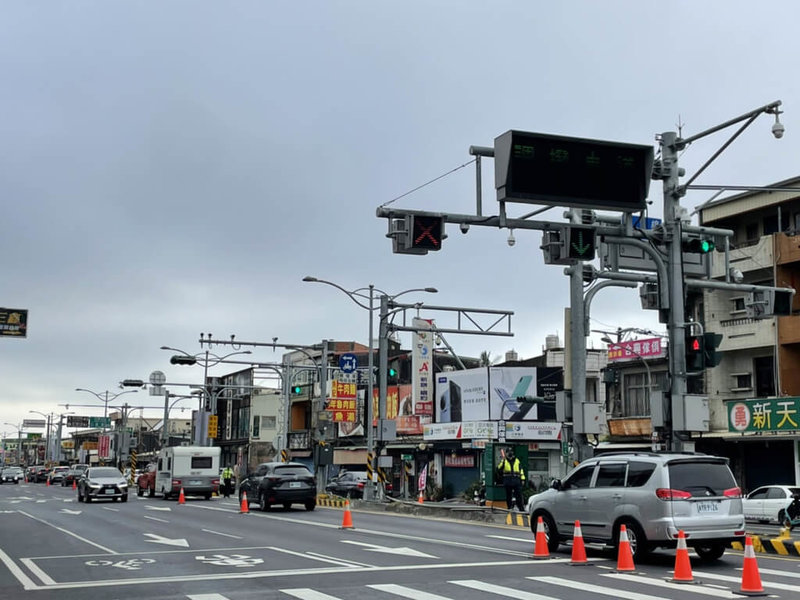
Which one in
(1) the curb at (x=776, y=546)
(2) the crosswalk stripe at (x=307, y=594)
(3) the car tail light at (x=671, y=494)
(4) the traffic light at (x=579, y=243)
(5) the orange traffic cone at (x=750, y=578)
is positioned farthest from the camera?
→ (4) the traffic light at (x=579, y=243)

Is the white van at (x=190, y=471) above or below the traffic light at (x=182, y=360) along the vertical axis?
below

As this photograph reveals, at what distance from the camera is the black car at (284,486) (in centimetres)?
3158

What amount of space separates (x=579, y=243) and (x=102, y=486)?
28430 millimetres

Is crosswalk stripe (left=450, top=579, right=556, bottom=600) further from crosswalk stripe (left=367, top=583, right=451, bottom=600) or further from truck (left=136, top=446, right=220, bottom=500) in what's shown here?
truck (left=136, top=446, right=220, bottom=500)

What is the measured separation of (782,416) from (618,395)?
35.3 ft

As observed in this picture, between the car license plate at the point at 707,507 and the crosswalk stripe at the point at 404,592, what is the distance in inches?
207

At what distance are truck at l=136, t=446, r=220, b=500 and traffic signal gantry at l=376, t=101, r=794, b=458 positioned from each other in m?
26.1

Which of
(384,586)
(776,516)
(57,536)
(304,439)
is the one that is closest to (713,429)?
(776,516)

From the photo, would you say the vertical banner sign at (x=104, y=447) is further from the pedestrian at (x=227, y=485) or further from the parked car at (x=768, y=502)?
the parked car at (x=768, y=502)

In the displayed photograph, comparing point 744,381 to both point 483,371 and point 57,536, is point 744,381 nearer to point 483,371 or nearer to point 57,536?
point 483,371

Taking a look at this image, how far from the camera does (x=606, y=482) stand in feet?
52.7

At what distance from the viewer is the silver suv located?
1472 cm

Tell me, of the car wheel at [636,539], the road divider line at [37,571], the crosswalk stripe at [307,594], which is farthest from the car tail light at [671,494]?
the road divider line at [37,571]

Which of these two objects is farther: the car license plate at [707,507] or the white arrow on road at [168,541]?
the white arrow on road at [168,541]
